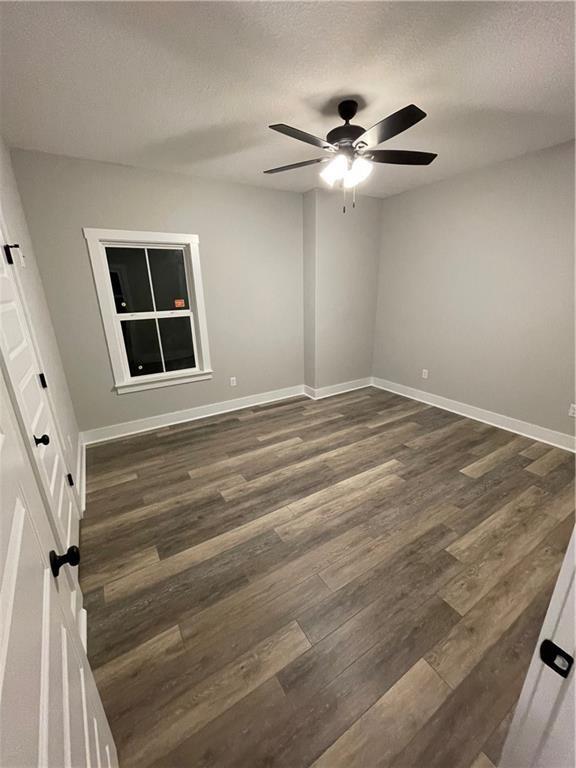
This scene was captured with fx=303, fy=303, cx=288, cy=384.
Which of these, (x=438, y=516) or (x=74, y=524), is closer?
(x=74, y=524)

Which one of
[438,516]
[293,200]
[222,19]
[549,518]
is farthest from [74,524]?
[293,200]

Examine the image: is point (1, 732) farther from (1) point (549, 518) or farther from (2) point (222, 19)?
(1) point (549, 518)

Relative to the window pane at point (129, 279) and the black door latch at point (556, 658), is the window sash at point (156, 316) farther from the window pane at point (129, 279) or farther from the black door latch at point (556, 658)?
the black door latch at point (556, 658)

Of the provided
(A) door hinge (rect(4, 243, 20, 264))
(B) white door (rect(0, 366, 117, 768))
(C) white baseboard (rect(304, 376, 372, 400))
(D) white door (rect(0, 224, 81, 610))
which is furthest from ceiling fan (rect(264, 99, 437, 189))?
(C) white baseboard (rect(304, 376, 372, 400))

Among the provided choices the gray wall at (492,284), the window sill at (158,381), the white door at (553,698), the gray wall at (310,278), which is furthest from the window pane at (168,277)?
the white door at (553,698)

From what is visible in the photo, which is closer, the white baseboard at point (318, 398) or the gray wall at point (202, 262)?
the gray wall at point (202, 262)

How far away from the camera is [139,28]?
1.36m

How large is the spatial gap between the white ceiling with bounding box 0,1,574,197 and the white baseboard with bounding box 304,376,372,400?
8.83 ft

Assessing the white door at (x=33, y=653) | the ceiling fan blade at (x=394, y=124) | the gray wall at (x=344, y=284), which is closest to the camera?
the white door at (x=33, y=653)

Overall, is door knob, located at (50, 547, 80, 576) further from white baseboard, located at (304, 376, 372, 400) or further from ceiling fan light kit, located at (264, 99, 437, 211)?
white baseboard, located at (304, 376, 372, 400)

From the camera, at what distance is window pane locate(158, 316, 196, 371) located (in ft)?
11.1

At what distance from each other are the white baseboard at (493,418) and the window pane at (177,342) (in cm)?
285

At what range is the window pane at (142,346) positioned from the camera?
3.19 meters

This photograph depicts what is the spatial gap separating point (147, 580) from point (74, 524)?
0.61 metres
